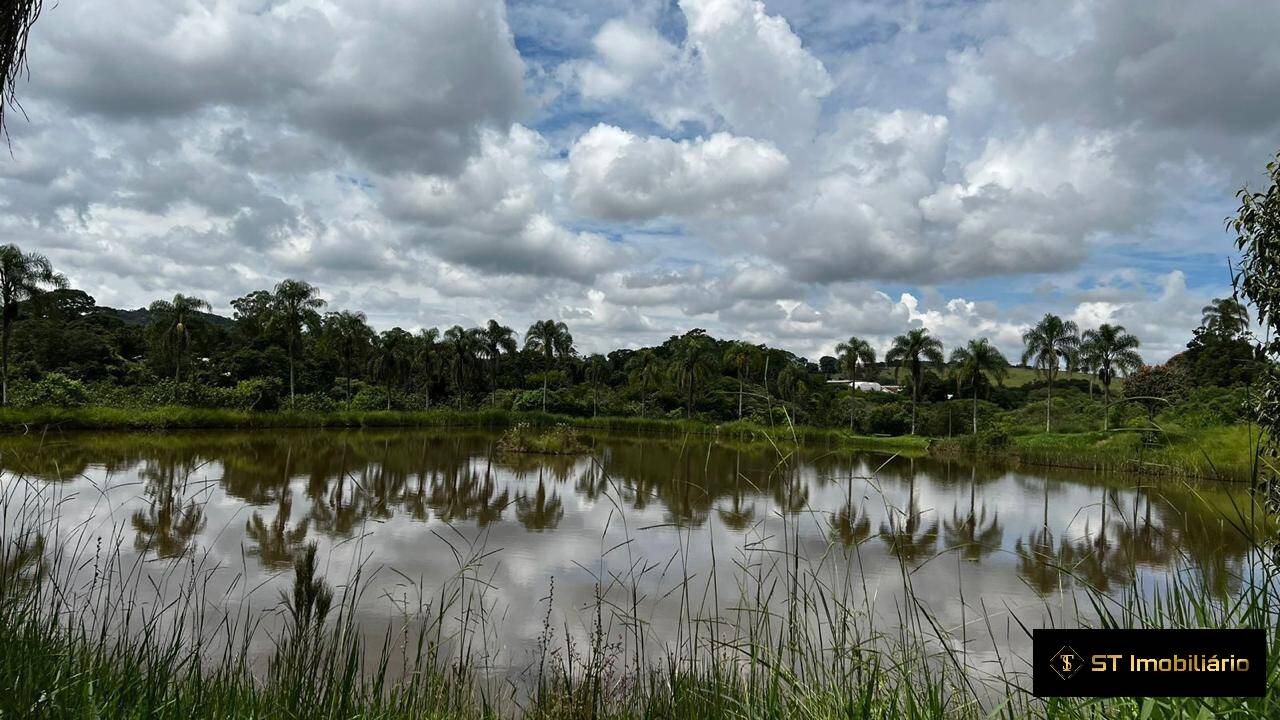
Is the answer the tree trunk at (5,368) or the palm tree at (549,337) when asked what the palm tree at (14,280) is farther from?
the palm tree at (549,337)

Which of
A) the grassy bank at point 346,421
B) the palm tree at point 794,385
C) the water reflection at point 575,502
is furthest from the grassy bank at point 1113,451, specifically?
the palm tree at point 794,385

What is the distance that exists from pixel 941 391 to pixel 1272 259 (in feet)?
209

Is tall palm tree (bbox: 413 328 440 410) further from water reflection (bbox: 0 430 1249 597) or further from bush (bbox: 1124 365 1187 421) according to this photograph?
bush (bbox: 1124 365 1187 421)

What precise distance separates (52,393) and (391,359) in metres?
22.6

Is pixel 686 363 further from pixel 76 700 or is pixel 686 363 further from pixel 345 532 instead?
pixel 76 700

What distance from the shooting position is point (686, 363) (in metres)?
54.5

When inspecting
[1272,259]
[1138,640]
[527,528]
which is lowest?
[527,528]

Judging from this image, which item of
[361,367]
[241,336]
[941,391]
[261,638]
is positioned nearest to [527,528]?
[261,638]

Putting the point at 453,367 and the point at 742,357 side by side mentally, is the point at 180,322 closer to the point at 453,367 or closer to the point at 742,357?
the point at 453,367

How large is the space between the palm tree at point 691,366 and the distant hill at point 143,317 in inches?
1323

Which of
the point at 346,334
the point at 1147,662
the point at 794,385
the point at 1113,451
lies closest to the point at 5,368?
the point at 346,334

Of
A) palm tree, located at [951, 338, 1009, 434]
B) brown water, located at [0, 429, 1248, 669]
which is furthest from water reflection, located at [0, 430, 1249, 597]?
palm tree, located at [951, 338, 1009, 434]

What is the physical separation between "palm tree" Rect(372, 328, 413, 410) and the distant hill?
12030 mm

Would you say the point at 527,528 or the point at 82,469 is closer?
the point at 527,528
